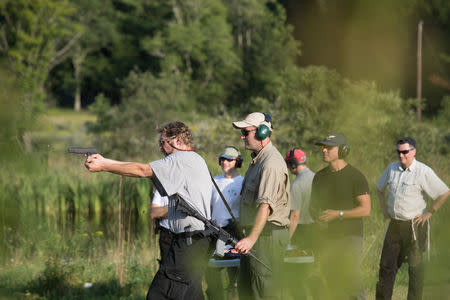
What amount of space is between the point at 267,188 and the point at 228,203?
1.83 meters

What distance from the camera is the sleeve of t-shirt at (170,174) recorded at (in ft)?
10.5

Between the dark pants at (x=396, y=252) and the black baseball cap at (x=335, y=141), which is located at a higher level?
the black baseball cap at (x=335, y=141)

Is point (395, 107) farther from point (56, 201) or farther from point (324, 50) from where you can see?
point (324, 50)

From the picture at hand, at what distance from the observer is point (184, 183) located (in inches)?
131

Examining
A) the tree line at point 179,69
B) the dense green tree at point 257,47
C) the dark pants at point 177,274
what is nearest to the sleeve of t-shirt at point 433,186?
the dark pants at point 177,274

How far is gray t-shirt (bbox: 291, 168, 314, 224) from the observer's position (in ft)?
18.0

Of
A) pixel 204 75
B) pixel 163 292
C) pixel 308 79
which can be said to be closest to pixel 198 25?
pixel 204 75

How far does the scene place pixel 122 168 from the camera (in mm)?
2721

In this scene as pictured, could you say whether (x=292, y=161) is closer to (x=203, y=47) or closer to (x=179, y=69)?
(x=203, y=47)

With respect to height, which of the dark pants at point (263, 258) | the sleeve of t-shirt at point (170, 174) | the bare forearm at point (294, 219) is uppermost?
the sleeve of t-shirt at point (170, 174)

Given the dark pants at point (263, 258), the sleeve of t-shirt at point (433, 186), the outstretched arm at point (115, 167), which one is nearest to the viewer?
the outstretched arm at point (115, 167)

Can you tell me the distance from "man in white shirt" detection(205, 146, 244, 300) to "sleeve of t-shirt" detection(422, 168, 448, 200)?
1692 millimetres

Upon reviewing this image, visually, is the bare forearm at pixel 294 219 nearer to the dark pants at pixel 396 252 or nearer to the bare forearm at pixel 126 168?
the dark pants at pixel 396 252

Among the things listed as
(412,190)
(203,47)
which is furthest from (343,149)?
(203,47)
